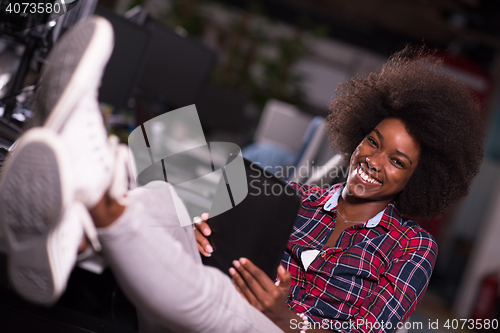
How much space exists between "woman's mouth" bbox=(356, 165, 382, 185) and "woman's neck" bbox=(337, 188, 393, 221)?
10 cm

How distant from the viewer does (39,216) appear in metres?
0.63

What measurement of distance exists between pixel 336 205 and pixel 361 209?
0.26 ft

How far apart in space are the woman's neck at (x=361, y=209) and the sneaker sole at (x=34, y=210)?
888mm

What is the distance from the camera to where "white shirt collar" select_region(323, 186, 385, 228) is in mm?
1222

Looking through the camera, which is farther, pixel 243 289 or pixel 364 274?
pixel 364 274

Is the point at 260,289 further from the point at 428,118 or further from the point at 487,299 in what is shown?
the point at 487,299

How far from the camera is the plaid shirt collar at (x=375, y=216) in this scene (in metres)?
1.22

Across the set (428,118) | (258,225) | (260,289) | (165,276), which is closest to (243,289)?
(260,289)

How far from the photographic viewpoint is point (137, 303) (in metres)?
0.74

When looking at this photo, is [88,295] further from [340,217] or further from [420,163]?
[420,163]

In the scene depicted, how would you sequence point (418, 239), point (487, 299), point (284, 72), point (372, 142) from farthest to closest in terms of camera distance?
point (284, 72)
point (487, 299)
point (372, 142)
point (418, 239)

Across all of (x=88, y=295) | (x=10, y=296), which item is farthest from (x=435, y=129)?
(x=10, y=296)

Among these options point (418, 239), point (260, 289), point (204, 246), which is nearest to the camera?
point (260, 289)

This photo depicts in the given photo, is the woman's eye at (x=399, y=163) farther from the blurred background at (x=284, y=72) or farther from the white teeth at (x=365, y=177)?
the blurred background at (x=284, y=72)
